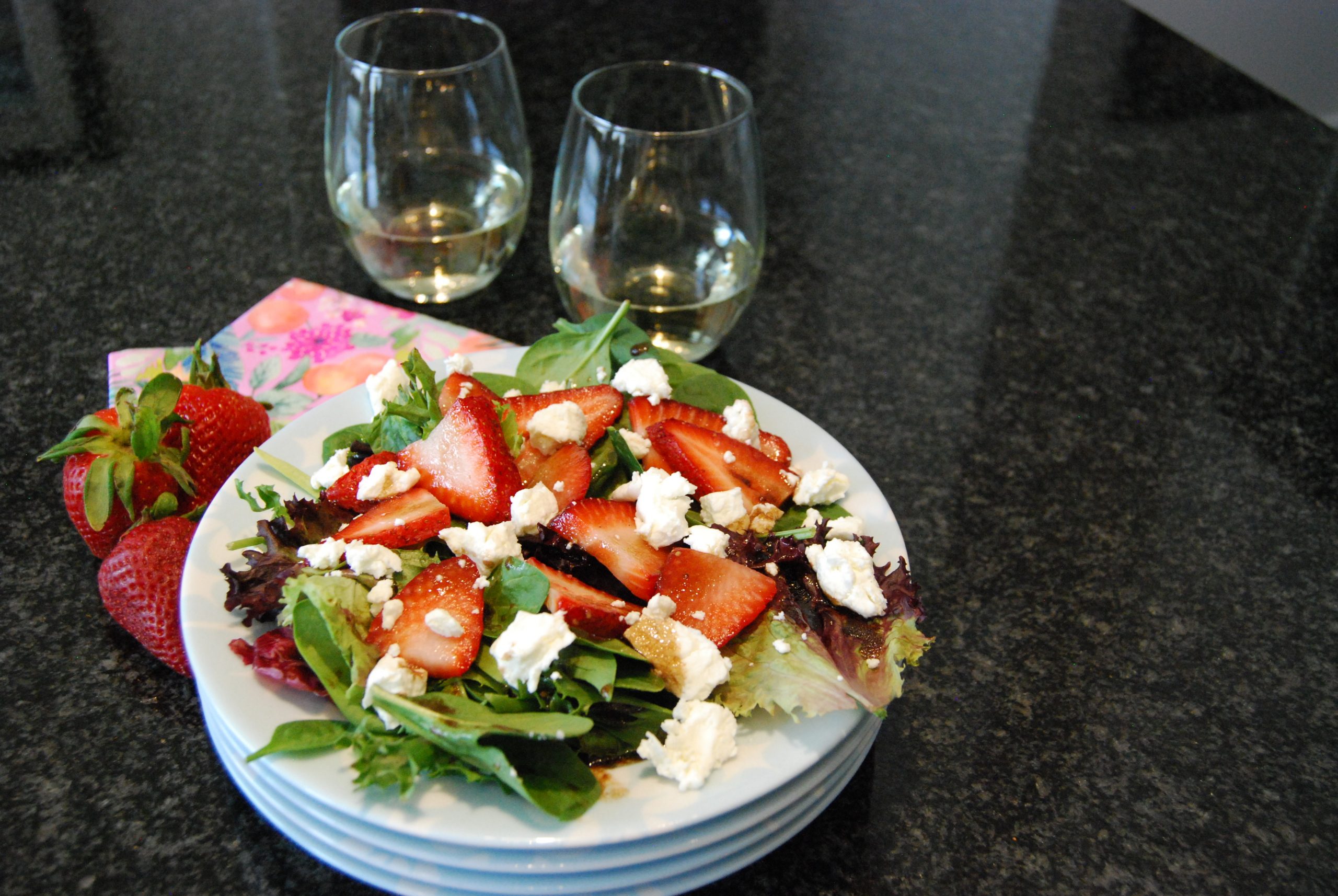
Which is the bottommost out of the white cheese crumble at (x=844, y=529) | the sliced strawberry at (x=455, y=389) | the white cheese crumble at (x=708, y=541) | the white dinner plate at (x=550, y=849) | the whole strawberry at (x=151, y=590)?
the whole strawberry at (x=151, y=590)

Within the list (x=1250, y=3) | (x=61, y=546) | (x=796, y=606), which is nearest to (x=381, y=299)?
(x=61, y=546)

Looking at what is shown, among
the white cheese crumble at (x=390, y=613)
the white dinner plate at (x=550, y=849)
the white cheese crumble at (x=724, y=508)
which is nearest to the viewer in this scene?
the white dinner plate at (x=550, y=849)

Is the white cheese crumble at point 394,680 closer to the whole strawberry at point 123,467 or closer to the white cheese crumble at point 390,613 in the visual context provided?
the white cheese crumble at point 390,613

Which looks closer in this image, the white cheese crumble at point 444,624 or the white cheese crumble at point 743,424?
the white cheese crumble at point 444,624

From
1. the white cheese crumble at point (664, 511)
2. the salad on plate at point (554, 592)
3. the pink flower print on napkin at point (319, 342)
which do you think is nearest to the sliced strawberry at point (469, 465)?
the salad on plate at point (554, 592)

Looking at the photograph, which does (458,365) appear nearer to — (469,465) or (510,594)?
(469,465)

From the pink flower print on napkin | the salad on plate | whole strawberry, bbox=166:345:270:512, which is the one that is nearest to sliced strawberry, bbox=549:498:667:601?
the salad on plate

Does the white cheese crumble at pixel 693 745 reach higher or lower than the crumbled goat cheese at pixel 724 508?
lower

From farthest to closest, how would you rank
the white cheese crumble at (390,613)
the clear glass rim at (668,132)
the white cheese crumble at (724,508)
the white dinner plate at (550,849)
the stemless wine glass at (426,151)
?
the stemless wine glass at (426,151), the clear glass rim at (668,132), the white cheese crumble at (724,508), the white cheese crumble at (390,613), the white dinner plate at (550,849)
